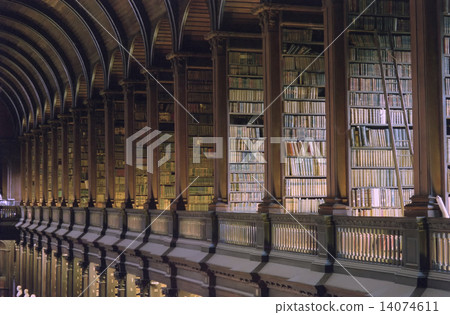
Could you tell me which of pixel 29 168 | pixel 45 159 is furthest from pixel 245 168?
pixel 29 168

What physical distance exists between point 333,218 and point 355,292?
3.07 ft

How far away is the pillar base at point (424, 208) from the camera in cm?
589

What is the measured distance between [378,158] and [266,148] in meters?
1.21

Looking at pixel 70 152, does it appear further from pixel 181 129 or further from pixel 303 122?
pixel 303 122

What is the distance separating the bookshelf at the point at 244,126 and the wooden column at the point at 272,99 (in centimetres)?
154

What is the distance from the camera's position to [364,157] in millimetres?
8422

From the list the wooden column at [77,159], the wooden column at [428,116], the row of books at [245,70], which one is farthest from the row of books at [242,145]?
the wooden column at [77,159]

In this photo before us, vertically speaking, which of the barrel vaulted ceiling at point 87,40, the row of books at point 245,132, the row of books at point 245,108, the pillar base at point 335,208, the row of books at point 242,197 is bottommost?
the pillar base at point 335,208

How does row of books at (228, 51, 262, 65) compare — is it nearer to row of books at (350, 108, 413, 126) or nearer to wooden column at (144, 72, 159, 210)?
row of books at (350, 108, 413, 126)

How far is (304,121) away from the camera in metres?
9.29

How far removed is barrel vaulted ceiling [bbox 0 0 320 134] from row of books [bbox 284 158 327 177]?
6.66ft

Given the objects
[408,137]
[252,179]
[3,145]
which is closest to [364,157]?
[408,137]

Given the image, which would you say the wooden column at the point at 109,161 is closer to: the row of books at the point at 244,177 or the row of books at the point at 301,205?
the row of books at the point at 244,177

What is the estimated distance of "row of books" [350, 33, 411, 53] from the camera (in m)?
8.53
